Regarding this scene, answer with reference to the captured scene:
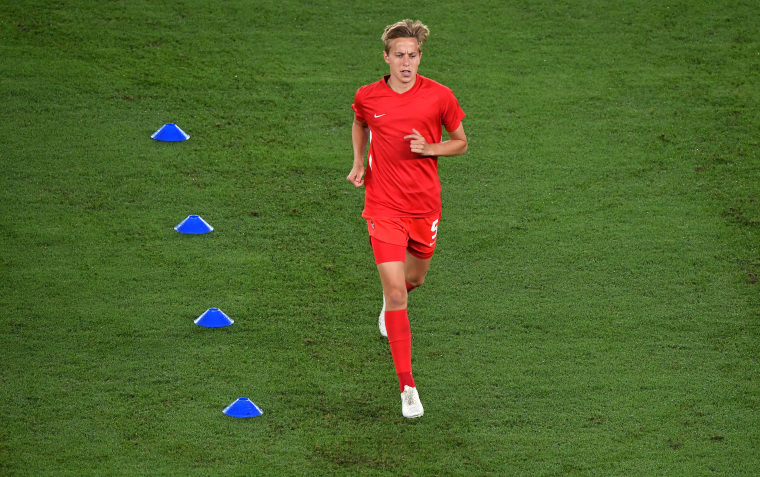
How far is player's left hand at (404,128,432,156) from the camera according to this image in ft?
15.4

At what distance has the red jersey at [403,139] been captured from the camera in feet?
15.9

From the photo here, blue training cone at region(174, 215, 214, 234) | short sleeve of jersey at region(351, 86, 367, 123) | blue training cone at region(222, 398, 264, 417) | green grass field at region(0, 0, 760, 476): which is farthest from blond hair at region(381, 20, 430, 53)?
blue training cone at region(174, 215, 214, 234)

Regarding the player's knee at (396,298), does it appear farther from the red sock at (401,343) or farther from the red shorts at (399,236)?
the red shorts at (399,236)

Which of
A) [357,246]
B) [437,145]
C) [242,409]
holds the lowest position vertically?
[242,409]

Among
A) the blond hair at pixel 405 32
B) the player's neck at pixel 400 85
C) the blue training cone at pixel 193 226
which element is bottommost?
the blue training cone at pixel 193 226

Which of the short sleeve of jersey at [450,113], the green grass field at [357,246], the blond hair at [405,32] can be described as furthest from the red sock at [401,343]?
the blond hair at [405,32]

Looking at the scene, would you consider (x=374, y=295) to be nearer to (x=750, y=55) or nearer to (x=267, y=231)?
(x=267, y=231)

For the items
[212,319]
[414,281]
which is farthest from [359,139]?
[212,319]

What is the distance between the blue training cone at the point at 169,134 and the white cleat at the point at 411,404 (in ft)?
11.9

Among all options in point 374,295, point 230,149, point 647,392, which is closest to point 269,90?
point 230,149

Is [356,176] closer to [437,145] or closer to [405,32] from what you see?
[437,145]

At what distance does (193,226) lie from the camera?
6391mm

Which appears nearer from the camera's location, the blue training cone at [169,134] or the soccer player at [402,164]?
the soccer player at [402,164]

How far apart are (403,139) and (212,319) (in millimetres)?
1678
